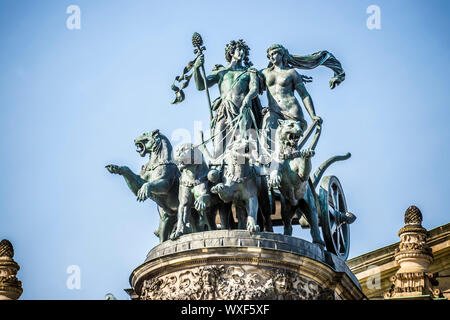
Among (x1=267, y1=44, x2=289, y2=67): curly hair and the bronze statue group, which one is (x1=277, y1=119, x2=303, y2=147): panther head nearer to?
the bronze statue group

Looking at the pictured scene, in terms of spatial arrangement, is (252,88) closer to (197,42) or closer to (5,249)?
(197,42)

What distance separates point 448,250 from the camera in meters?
38.8

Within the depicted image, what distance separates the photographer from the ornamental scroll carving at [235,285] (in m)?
27.1

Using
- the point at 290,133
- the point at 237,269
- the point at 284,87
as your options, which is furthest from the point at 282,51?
the point at 237,269

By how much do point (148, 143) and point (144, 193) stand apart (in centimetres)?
185

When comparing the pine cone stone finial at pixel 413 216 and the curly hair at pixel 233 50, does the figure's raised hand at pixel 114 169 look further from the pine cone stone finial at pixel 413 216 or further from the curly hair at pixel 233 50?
the pine cone stone finial at pixel 413 216

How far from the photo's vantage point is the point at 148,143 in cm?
3070

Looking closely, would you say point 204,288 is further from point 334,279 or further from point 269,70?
point 269,70

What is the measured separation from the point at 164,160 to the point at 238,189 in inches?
106

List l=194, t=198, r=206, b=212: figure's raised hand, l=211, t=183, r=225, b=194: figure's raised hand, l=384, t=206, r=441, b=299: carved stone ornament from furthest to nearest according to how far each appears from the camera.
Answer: l=384, t=206, r=441, b=299: carved stone ornament, l=194, t=198, r=206, b=212: figure's raised hand, l=211, t=183, r=225, b=194: figure's raised hand

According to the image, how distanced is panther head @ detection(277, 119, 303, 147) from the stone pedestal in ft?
7.89

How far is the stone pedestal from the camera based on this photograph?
27.2 m

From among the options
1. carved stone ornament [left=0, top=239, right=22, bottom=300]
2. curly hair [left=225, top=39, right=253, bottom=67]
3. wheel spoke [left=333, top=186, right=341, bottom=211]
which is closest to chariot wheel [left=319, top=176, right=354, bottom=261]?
wheel spoke [left=333, top=186, right=341, bottom=211]
